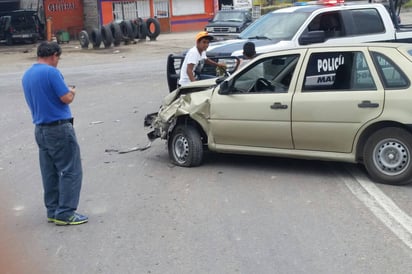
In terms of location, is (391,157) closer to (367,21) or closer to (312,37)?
(312,37)

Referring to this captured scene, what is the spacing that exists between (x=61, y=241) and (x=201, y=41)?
4736mm

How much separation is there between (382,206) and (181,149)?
9.74ft

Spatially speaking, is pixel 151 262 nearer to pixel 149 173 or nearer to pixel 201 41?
pixel 149 173

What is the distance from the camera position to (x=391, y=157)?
6969mm

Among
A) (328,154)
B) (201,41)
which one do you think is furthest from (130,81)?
(328,154)

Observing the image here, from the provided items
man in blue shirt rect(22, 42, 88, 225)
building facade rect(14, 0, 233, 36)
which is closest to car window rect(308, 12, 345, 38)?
man in blue shirt rect(22, 42, 88, 225)

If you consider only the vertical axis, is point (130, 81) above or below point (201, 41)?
below

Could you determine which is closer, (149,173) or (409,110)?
(409,110)

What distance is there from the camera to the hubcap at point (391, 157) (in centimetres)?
690

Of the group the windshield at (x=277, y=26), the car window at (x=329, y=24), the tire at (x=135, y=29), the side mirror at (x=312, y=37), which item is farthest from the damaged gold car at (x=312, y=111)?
the tire at (x=135, y=29)

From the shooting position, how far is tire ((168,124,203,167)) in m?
8.19

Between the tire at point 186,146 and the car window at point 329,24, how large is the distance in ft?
15.9

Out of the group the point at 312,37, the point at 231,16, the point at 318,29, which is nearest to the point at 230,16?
the point at 231,16

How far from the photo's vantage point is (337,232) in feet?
18.4
